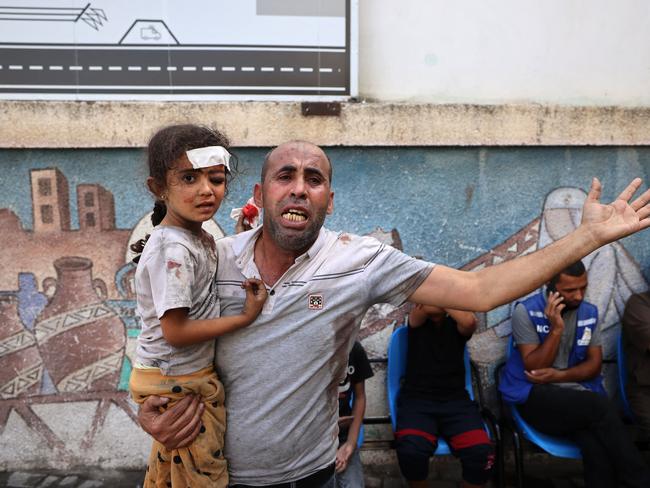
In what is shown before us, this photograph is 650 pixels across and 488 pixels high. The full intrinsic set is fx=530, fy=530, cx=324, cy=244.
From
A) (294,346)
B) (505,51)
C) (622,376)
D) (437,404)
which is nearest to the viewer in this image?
(294,346)

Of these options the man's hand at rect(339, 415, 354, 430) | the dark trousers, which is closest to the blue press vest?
the dark trousers

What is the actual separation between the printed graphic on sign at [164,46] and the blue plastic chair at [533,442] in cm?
266

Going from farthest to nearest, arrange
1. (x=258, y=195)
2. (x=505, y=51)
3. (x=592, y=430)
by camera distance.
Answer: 1. (x=505, y=51)
2. (x=592, y=430)
3. (x=258, y=195)

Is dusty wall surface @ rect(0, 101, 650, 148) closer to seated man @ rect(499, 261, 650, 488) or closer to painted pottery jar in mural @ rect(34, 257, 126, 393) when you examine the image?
painted pottery jar in mural @ rect(34, 257, 126, 393)

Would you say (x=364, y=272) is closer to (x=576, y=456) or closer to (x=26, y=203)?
(x=576, y=456)

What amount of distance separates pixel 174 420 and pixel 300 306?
548 mm

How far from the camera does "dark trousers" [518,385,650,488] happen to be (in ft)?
10.4

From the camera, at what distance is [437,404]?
3477mm

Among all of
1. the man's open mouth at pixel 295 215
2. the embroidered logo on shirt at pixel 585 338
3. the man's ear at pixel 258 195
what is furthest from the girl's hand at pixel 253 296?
the embroidered logo on shirt at pixel 585 338

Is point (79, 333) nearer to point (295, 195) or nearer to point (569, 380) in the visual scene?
point (295, 195)

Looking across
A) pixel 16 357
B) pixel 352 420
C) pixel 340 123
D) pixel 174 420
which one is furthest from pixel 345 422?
pixel 16 357

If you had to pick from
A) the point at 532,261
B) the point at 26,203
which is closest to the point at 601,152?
the point at 532,261

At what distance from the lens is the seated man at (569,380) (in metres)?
3.19

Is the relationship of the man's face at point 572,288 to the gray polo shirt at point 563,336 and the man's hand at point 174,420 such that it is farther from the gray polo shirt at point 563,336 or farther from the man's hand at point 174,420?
the man's hand at point 174,420
